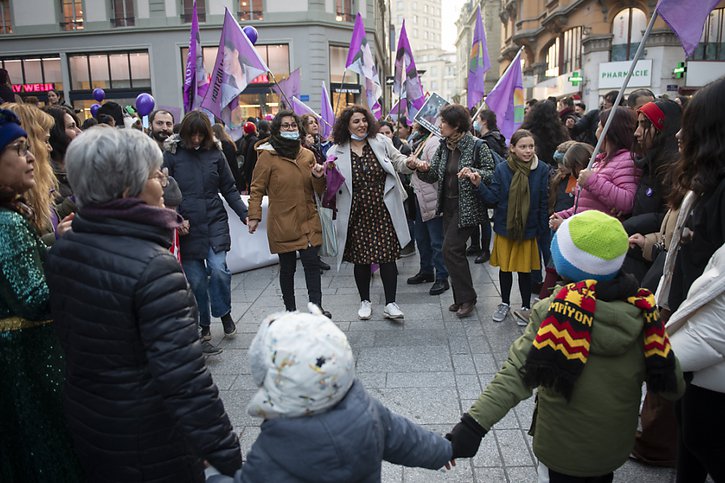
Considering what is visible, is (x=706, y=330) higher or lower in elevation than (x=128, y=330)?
lower

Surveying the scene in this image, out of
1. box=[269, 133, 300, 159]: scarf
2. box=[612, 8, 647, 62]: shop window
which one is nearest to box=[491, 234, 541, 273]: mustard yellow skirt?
box=[269, 133, 300, 159]: scarf

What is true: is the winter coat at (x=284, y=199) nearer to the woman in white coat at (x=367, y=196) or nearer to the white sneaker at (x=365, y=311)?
the woman in white coat at (x=367, y=196)

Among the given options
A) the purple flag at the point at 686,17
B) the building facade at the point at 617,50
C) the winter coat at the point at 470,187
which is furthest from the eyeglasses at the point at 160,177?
the building facade at the point at 617,50

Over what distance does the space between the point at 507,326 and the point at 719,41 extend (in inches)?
1223

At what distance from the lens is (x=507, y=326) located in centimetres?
554

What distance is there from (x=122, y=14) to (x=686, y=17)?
30.4 meters

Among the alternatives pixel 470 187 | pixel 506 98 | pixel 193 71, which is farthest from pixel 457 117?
pixel 193 71

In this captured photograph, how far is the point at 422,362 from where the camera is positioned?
186 inches

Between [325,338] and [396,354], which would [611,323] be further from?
[396,354]

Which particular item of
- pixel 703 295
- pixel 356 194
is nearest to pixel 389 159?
pixel 356 194

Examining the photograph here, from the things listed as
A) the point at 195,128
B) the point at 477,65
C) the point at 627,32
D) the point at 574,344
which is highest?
the point at 627,32

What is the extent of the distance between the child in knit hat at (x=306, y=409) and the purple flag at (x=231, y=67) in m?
5.99

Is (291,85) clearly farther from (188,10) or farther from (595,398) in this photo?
(188,10)

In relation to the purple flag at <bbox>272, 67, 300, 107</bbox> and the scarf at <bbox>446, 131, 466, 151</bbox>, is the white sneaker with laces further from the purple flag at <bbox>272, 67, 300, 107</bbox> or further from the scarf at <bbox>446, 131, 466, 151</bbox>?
the purple flag at <bbox>272, 67, 300, 107</bbox>
